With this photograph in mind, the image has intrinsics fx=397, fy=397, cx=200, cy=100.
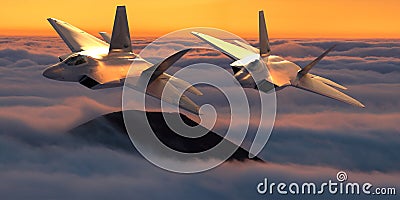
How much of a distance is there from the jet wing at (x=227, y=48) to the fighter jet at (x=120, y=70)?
588 cm

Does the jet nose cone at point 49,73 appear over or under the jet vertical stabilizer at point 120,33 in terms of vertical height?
under

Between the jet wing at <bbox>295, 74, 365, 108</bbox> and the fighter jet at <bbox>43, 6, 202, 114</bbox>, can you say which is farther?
the jet wing at <bbox>295, 74, 365, 108</bbox>

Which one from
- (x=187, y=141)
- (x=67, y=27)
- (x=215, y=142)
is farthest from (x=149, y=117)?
(x=67, y=27)

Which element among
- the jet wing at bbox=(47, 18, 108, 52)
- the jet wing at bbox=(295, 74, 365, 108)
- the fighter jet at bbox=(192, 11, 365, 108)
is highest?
the jet wing at bbox=(47, 18, 108, 52)

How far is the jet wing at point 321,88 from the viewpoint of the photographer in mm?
40594

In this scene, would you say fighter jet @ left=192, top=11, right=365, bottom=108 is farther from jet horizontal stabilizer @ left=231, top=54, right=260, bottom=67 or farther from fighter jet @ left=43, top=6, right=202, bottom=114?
fighter jet @ left=43, top=6, right=202, bottom=114

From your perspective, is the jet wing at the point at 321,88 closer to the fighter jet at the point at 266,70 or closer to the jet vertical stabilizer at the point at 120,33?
the fighter jet at the point at 266,70

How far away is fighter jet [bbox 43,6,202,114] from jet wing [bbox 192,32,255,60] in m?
5.88

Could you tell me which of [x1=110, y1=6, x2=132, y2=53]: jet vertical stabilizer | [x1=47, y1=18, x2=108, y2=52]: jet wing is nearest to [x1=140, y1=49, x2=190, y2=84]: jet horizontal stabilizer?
[x1=110, y1=6, x2=132, y2=53]: jet vertical stabilizer

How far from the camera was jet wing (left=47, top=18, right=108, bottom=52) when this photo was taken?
47.5 m

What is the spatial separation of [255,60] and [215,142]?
90.2ft

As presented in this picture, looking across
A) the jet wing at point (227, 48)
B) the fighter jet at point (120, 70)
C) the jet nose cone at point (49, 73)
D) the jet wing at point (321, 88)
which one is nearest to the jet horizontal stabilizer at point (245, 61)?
the jet wing at point (227, 48)

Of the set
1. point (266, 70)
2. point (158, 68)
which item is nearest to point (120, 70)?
point (158, 68)

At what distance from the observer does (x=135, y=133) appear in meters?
43.2
